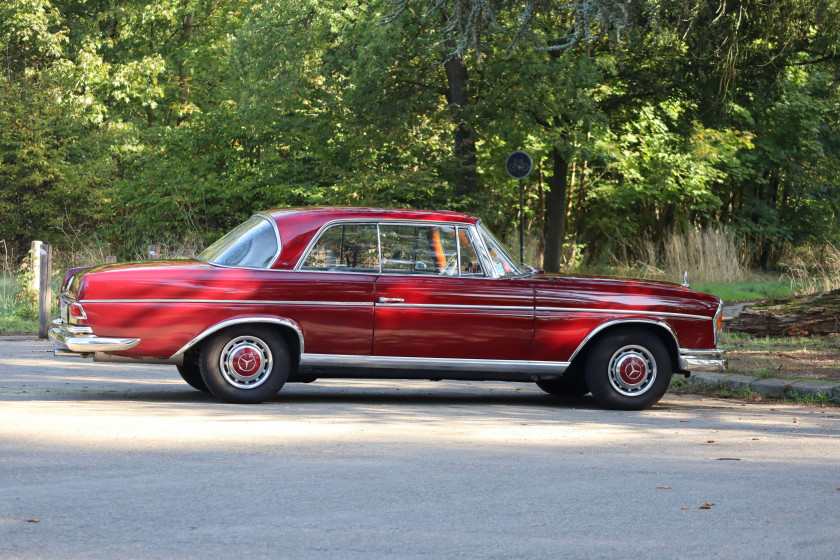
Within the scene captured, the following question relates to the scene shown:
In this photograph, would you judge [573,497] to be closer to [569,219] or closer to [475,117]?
[475,117]

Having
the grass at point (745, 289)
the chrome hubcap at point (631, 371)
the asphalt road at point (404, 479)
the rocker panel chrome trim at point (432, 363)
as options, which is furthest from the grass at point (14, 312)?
the grass at point (745, 289)

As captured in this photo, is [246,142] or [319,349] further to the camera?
[246,142]

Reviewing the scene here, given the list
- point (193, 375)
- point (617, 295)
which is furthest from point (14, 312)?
point (617, 295)

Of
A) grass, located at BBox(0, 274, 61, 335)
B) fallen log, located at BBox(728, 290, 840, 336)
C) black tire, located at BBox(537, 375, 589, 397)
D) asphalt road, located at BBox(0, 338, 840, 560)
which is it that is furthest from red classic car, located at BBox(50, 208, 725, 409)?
grass, located at BBox(0, 274, 61, 335)

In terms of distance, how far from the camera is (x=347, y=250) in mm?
10188

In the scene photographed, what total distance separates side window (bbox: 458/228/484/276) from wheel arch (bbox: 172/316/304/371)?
1.54 metres

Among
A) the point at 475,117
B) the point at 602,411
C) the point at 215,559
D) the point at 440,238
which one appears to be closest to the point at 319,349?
the point at 440,238

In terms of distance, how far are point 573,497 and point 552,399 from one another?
16.5 ft

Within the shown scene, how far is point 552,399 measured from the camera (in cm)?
1139

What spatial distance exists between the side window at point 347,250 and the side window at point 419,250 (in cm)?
10

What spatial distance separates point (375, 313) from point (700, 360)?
2.91 meters

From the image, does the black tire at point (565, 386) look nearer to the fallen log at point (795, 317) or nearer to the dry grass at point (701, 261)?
the fallen log at point (795, 317)

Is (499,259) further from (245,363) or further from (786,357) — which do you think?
(786,357)

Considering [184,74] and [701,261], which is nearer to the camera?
[701,261]
